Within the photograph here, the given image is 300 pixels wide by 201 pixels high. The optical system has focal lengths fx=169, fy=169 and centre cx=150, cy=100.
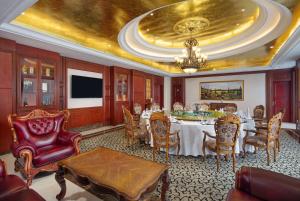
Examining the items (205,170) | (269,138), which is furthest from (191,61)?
(205,170)

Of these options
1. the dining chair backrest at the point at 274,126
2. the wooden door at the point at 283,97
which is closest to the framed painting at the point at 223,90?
the wooden door at the point at 283,97

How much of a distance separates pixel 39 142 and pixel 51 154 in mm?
493

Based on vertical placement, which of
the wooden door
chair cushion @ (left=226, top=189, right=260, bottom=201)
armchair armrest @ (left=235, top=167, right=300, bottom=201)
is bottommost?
chair cushion @ (left=226, top=189, right=260, bottom=201)

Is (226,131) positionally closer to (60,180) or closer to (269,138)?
(269,138)

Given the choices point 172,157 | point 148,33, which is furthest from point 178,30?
point 172,157

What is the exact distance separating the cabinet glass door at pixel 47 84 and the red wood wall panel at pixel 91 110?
30.2 inches

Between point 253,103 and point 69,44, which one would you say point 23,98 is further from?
point 253,103

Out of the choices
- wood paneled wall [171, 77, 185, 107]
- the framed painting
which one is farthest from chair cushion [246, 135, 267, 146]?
wood paneled wall [171, 77, 185, 107]

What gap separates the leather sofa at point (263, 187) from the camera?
1418mm

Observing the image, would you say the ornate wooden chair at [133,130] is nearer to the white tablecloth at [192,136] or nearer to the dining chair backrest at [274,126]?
the white tablecloth at [192,136]

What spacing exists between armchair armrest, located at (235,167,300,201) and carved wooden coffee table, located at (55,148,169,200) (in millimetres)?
824

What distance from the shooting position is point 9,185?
65.6 inches

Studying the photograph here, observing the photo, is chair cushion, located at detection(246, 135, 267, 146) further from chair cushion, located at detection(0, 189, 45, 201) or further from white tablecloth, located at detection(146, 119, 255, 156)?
chair cushion, located at detection(0, 189, 45, 201)

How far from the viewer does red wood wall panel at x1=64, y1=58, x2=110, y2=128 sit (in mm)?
6221
